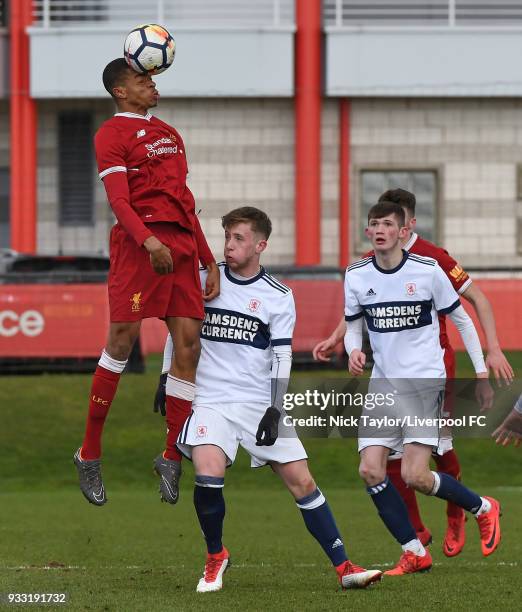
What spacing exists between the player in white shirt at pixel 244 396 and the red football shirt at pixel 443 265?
51.5 inches

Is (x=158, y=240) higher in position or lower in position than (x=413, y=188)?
lower

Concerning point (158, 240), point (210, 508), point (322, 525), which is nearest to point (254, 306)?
point (158, 240)

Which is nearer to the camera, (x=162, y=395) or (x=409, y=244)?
(x=162, y=395)

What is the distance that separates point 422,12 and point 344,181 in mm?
3208

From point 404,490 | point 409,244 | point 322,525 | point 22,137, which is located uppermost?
point 22,137

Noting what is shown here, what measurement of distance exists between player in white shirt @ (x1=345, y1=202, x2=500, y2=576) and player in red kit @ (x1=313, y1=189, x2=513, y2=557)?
127 mm

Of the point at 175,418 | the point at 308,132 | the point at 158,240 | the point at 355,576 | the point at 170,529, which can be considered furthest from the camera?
the point at 308,132

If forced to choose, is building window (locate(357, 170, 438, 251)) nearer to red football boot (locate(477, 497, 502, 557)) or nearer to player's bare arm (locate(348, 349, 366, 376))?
red football boot (locate(477, 497, 502, 557))

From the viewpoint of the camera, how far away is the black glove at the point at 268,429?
24.2 feet

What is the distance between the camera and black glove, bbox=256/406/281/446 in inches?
291

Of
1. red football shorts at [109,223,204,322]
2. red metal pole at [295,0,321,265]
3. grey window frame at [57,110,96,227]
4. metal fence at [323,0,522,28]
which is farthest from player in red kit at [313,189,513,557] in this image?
grey window frame at [57,110,96,227]

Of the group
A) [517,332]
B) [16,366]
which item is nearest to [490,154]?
[517,332]

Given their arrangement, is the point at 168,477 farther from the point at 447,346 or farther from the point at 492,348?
the point at 447,346

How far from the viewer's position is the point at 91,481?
26.4 feet
